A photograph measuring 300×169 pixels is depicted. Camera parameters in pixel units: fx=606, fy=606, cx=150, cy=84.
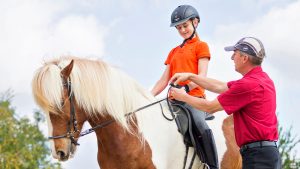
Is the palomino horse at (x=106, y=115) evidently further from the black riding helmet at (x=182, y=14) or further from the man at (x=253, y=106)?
the man at (x=253, y=106)

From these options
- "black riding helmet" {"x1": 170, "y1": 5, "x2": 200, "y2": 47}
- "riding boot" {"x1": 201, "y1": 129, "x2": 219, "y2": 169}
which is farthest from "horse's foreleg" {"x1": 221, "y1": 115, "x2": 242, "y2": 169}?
"black riding helmet" {"x1": 170, "y1": 5, "x2": 200, "y2": 47}

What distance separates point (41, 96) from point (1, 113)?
35536 mm

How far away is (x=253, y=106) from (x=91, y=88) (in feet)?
6.83

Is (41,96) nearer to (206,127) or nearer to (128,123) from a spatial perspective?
(128,123)

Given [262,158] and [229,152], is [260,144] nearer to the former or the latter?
[262,158]

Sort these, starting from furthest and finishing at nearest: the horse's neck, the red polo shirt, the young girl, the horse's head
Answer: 1. the young girl
2. the horse's neck
3. the horse's head
4. the red polo shirt

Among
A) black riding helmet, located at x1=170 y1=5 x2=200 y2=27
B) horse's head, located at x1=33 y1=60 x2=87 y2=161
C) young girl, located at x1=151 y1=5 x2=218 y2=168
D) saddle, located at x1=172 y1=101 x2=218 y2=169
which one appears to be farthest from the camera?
black riding helmet, located at x1=170 y1=5 x2=200 y2=27

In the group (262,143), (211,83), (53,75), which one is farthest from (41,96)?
(262,143)

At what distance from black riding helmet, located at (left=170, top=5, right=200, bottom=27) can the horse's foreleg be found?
1.65 meters

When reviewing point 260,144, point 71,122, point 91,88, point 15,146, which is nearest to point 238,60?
point 260,144

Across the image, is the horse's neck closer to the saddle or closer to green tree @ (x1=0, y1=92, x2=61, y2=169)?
the saddle

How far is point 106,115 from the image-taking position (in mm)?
7566

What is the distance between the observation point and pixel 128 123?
770 centimetres

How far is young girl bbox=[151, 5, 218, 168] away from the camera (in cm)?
823
